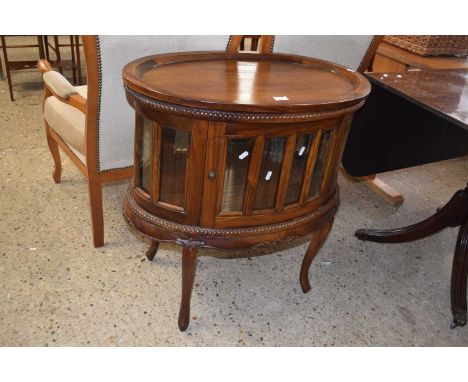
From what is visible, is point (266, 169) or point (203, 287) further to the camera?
point (203, 287)

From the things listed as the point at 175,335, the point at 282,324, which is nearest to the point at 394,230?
the point at 282,324

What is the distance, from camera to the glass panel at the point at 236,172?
3.72 ft

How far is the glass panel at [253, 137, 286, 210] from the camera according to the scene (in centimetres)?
116

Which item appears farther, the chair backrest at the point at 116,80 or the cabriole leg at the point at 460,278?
the cabriole leg at the point at 460,278

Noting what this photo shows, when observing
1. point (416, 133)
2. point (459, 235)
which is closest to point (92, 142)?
point (416, 133)

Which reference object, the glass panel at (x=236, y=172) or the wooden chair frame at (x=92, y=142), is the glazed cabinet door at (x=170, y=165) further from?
the wooden chair frame at (x=92, y=142)

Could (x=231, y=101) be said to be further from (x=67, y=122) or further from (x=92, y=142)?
(x=67, y=122)

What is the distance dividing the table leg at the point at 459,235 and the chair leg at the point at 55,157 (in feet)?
4.90

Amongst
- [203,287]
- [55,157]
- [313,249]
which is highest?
[313,249]

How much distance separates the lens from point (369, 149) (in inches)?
71.0

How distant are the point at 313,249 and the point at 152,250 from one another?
652 mm

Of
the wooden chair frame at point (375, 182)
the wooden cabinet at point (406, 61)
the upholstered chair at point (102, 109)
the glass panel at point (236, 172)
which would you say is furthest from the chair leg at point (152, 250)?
the wooden cabinet at point (406, 61)

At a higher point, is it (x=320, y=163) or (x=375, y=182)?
(x=320, y=163)

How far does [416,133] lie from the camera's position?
1.66 meters
